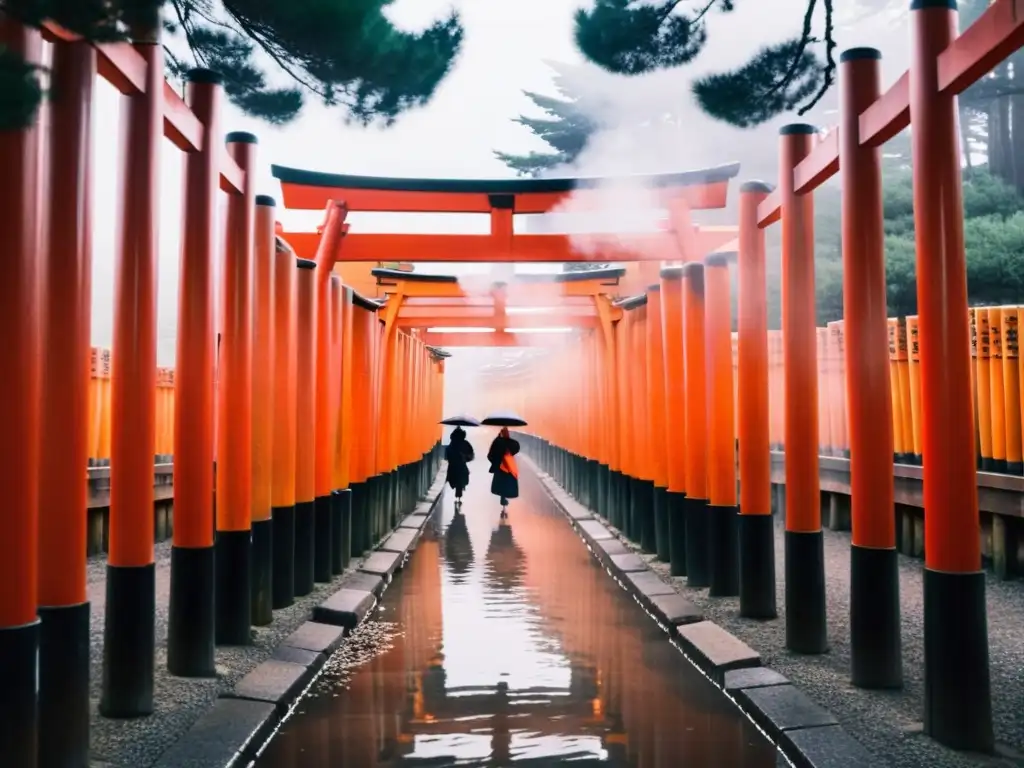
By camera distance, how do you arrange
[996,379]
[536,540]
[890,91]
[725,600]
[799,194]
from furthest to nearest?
[536,540], [996,379], [725,600], [799,194], [890,91]

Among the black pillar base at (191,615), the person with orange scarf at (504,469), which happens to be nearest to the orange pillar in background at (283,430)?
the black pillar base at (191,615)

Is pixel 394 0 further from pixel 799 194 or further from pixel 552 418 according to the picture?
pixel 552 418

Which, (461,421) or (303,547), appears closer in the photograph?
(303,547)

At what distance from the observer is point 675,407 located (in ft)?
36.1

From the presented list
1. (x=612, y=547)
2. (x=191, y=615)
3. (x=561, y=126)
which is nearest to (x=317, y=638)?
(x=191, y=615)

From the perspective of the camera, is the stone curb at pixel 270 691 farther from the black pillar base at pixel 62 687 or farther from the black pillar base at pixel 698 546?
the black pillar base at pixel 698 546

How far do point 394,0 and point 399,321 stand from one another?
11.8 m

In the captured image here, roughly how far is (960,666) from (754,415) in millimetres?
3560

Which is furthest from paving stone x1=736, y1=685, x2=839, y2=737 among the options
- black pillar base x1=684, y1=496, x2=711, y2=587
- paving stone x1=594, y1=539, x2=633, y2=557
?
paving stone x1=594, y1=539, x2=633, y2=557

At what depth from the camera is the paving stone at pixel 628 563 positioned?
447 inches

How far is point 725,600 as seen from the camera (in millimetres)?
9211

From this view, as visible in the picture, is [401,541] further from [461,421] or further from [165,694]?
[461,421]

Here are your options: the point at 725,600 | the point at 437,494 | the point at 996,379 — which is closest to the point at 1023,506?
the point at 996,379

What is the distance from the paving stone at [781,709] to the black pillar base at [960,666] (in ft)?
1.85
